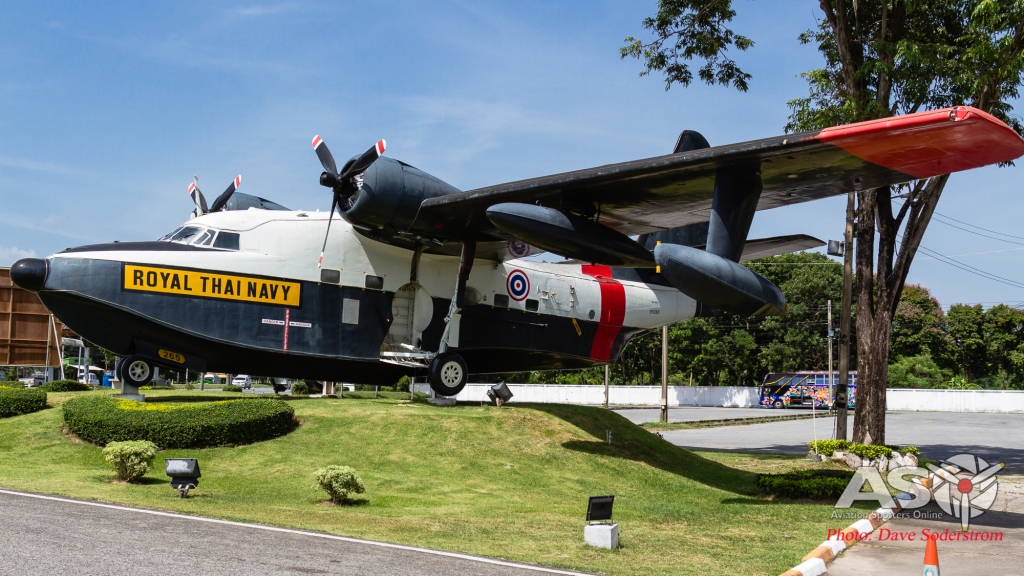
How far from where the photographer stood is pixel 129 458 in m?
15.1

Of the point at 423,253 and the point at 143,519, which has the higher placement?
the point at 423,253

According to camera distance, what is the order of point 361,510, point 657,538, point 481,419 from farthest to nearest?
point 481,419, point 361,510, point 657,538

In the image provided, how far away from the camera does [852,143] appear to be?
48.9 ft

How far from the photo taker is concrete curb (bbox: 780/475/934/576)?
973 cm

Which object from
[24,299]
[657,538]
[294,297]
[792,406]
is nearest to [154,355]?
[294,297]

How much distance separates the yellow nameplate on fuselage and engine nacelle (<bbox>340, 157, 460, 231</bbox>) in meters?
2.69

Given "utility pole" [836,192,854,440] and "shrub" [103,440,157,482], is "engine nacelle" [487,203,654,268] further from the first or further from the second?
"utility pole" [836,192,854,440]

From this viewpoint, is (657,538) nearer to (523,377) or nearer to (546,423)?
(546,423)

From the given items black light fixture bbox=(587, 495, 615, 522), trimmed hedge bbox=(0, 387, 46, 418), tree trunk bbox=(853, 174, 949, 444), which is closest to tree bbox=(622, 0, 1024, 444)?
tree trunk bbox=(853, 174, 949, 444)

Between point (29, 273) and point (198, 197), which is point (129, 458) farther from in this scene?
point (198, 197)

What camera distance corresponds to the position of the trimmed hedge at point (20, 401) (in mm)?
20922

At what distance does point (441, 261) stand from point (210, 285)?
6.57 m

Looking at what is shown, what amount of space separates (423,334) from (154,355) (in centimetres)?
707

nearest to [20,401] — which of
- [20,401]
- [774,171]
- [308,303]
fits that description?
[20,401]
